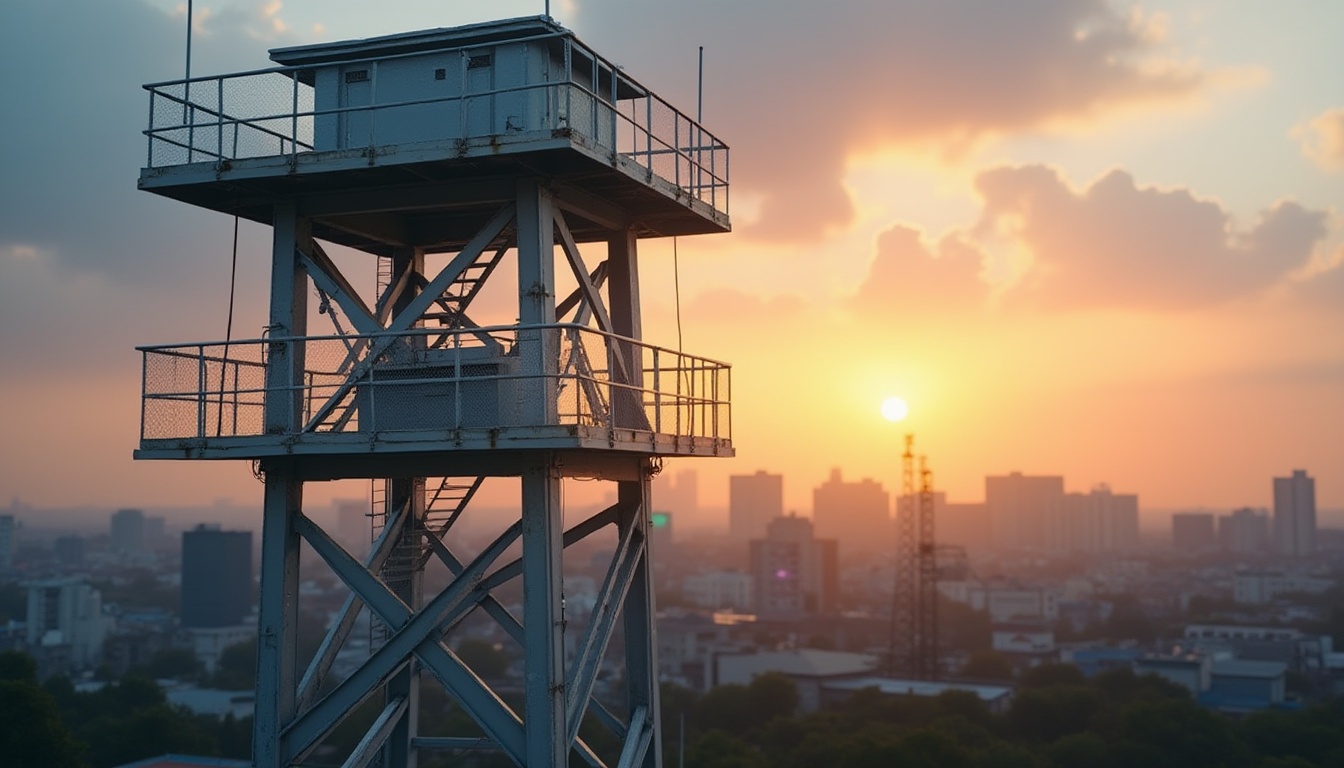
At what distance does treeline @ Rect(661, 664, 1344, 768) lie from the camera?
228 ft

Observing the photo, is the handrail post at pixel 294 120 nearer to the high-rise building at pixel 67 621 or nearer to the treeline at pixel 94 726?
the treeline at pixel 94 726

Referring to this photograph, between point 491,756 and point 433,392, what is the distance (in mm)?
76462

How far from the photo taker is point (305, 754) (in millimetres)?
15000

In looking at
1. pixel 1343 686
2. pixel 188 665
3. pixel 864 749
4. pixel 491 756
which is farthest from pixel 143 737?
pixel 1343 686

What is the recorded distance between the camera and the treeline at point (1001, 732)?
69562mm

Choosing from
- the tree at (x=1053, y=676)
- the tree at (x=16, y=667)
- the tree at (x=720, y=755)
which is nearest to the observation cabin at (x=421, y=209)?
the tree at (x=720, y=755)

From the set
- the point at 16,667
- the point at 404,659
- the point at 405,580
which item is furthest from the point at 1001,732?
the point at 404,659

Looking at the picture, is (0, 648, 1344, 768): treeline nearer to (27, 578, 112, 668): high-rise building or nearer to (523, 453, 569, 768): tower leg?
(523, 453, 569, 768): tower leg

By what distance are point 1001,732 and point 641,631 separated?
276 feet

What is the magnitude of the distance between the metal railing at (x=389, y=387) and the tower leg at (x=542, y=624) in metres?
0.76

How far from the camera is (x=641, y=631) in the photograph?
16.9 m

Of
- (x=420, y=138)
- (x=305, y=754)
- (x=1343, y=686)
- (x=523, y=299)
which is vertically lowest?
(x=1343, y=686)

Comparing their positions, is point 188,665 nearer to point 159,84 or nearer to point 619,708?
point 619,708

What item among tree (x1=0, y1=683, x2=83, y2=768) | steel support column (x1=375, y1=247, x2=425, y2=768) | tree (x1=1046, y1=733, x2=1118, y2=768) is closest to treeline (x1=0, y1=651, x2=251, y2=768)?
tree (x1=0, y1=683, x2=83, y2=768)
